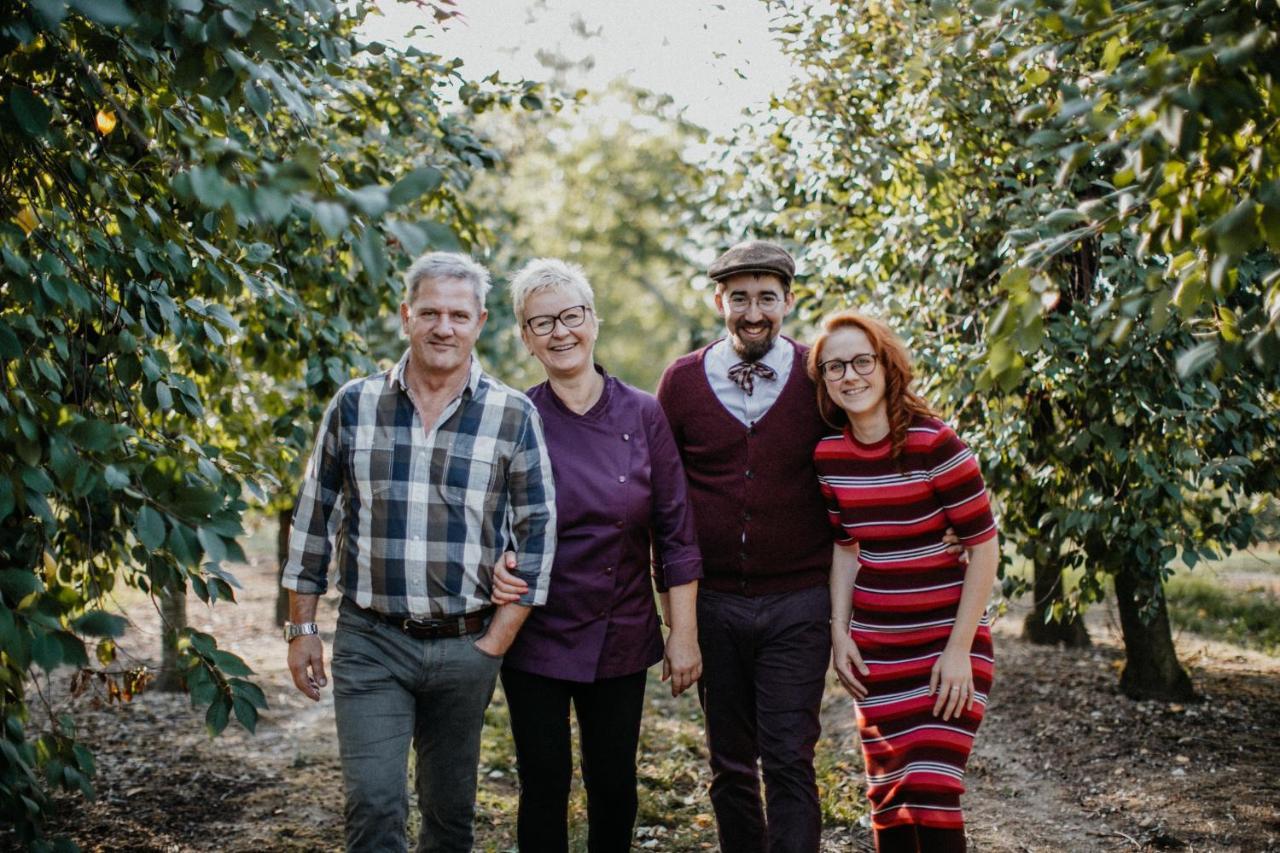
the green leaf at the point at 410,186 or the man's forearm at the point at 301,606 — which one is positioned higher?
the green leaf at the point at 410,186

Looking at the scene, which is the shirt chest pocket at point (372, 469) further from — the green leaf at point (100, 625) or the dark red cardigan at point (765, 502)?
the green leaf at point (100, 625)

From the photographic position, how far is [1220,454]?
15.8 ft

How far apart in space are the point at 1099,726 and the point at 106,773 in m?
5.51

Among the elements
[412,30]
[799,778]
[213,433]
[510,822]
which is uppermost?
[412,30]

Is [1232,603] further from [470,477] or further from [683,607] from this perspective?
[470,477]

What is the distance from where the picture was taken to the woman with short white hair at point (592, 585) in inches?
138

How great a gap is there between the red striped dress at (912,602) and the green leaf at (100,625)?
90.8 inches

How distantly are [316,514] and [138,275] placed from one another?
89 centimetres

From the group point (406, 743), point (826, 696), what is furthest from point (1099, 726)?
point (406, 743)

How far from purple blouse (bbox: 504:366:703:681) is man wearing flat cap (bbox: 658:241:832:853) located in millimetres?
192

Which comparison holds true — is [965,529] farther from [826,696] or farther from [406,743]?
[826,696]

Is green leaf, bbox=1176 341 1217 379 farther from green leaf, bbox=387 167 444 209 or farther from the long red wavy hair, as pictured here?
the long red wavy hair

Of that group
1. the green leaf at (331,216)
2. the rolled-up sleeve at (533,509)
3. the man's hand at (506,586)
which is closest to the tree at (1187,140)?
the green leaf at (331,216)

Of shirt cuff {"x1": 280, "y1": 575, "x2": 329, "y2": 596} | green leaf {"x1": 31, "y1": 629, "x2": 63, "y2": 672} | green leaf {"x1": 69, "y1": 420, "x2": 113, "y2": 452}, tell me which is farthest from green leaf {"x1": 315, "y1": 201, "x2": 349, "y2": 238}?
shirt cuff {"x1": 280, "y1": 575, "x2": 329, "y2": 596}
